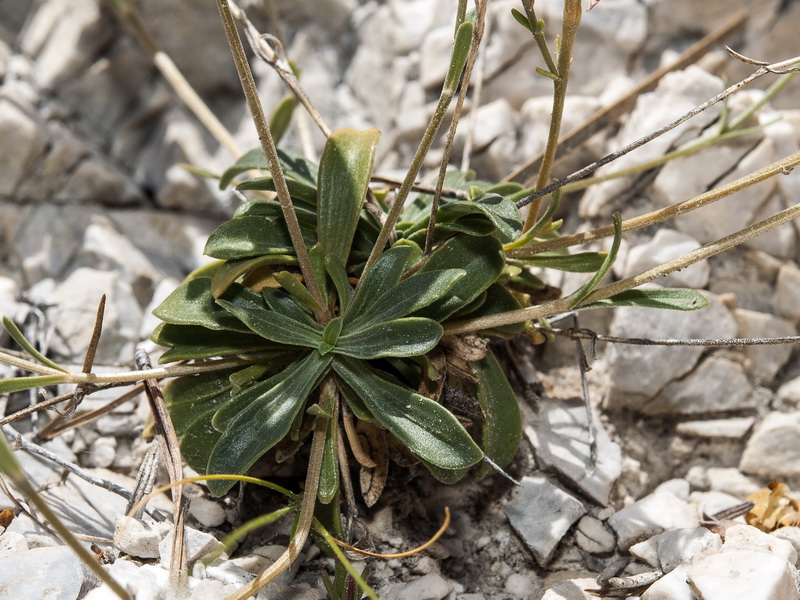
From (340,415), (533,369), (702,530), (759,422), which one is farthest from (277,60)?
(759,422)

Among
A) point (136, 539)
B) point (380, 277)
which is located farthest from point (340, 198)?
point (136, 539)

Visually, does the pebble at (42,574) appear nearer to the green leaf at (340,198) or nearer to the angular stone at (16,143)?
the green leaf at (340,198)

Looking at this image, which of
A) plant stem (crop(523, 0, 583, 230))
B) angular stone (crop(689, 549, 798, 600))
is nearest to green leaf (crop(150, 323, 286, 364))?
plant stem (crop(523, 0, 583, 230))

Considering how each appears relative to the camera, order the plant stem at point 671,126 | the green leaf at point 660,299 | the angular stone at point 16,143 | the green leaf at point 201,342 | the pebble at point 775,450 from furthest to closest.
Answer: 1. the angular stone at point 16,143
2. the pebble at point 775,450
3. the green leaf at point 201,342
4. the green leaf at point 660,299
5. the plant stem at point 671,126

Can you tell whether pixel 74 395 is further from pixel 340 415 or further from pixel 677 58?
pixel 677 58

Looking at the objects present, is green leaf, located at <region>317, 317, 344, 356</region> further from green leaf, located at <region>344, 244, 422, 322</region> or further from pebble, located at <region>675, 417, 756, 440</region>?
pebble, located at <region>675, 417, 756, 440</region>

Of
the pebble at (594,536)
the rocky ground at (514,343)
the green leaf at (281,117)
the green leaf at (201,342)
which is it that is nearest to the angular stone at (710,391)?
the rocky ground at (514,343)

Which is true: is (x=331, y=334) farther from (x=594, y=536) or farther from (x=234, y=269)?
(x=594, y=536)
